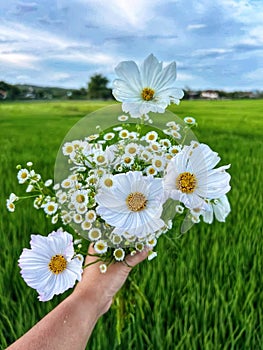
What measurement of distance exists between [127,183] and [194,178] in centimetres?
7

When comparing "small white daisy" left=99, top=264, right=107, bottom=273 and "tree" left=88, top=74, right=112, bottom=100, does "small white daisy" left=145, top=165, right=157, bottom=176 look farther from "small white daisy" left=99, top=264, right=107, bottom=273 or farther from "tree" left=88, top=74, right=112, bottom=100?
"tree" left=88, top=74, right=112, bottom=100

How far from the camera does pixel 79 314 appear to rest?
597 mm

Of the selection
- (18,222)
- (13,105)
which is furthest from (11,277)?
(13,105)

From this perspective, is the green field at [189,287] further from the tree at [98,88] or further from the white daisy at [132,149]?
the tree at [98,88]

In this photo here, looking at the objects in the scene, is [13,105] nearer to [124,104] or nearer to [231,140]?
[231,140]

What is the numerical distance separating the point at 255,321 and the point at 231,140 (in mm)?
2137

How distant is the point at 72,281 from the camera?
21.7 inches

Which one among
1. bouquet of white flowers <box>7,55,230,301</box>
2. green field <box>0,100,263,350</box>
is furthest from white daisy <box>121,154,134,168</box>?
green field <box>0,100,263,350</box>

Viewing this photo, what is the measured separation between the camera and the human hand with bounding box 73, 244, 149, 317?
616 mm

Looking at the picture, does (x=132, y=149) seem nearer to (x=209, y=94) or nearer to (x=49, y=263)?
(x=49, y=263)

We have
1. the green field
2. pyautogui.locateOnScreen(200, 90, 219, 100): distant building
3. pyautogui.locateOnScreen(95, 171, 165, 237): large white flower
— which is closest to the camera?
pyautogui.locateOnScreen(95, 171, 165, 237): large white flower

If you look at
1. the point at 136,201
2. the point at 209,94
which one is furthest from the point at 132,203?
the point at 209,94

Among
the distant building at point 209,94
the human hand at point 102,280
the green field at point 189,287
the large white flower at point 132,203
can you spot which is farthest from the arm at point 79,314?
the distant building at point 209,94

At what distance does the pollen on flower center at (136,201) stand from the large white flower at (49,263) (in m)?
0.08
